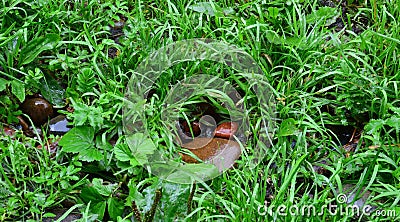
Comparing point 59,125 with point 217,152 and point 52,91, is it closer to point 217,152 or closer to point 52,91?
point 52,91

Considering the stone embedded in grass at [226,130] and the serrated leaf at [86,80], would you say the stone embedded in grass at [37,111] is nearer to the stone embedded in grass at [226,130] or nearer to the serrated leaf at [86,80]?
the serrated leaf at [86,80]

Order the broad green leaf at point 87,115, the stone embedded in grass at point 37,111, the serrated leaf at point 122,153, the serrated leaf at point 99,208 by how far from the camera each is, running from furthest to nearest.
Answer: the stone embedded in grass at point 37,111 → the broad green leaf at point 87,115 → the serrated leaf at point 122,153 → the serrated leaf at point 99,208

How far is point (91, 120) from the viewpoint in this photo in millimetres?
2840

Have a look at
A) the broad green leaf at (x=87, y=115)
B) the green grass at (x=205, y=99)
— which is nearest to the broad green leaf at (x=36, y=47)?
the green grass at (x=205, y=99)

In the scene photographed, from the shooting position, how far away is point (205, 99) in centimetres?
308

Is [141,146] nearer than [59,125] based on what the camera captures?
Yes

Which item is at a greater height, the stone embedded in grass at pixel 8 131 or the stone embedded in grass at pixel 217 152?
the stone embedded in grass at pixel 8 131

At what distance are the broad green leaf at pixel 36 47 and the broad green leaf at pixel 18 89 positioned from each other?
0.14 meters

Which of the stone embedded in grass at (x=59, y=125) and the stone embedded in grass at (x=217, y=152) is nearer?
the stone embedded in grass at (x=217, y=152)

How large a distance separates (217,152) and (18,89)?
42.4 inches

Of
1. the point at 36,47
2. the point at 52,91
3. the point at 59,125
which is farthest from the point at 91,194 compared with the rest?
the point at 36,47

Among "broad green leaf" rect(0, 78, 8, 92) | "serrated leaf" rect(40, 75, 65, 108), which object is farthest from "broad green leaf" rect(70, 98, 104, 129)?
"broad green leaf" rect(0, 78, 8, 92)

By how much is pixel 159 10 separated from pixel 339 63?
1107 mm

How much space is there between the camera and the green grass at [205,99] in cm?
260
